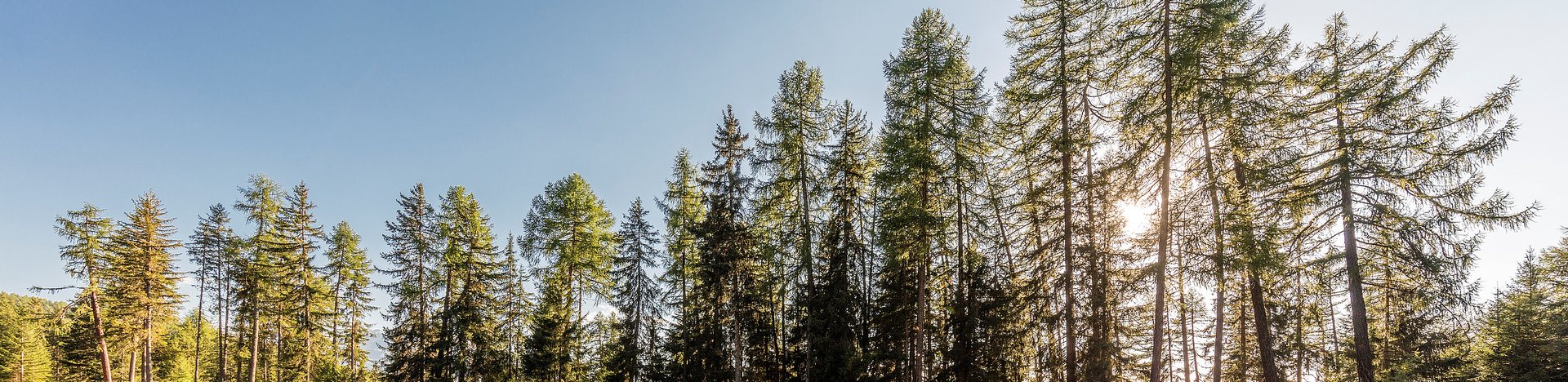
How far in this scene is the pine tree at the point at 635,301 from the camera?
72.3 feet

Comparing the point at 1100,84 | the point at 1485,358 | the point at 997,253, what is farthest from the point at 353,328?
the point at 1485,358

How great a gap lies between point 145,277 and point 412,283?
14886mm

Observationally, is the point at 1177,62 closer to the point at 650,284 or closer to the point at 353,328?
the point at 650,284

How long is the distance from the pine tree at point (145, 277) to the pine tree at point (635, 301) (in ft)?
75.5

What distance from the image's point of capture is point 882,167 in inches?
691

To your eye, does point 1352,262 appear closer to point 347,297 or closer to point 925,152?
Answer: point 925,152

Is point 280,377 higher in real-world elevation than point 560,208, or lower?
lower

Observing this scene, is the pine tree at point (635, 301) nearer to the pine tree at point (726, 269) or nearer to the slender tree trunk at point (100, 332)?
the pine tree at point (726, 269)

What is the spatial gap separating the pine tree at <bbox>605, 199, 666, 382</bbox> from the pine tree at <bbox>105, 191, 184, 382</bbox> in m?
23.0

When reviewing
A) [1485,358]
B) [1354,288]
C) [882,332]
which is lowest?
[1485,358]

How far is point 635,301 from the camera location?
2206cm

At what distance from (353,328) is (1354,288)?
43161mm

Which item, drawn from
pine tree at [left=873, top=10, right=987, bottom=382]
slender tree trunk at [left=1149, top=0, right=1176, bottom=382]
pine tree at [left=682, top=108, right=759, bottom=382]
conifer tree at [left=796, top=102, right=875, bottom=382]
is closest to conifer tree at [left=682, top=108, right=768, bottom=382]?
pine tree at [left=682, top=108, right=759, bottom=382]

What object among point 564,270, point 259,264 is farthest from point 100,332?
point 564,270
